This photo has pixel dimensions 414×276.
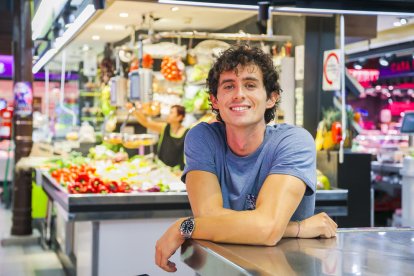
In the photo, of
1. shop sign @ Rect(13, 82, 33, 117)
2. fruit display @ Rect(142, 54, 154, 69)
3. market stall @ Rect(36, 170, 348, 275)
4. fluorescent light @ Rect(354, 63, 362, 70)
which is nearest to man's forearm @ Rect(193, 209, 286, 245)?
market stall @ Rect(36, 170, 348, 275)

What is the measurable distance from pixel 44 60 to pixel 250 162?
8016mm

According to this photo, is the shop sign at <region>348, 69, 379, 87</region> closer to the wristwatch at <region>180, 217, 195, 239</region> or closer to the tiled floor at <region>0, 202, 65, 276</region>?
the tiled floor at <region>0, 202, 65, 276</region>

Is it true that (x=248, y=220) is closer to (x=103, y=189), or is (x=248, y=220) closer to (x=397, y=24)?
(x=103, y=189)

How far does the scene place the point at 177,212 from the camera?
5430 millimetres

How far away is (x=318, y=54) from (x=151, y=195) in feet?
8.57

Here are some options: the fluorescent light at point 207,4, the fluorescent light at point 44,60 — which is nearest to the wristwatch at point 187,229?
the fluorescent light at point 207,4

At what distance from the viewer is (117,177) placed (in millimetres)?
6164

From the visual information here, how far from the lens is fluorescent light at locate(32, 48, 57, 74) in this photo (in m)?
8.74

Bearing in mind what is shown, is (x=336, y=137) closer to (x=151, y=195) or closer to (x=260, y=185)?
(x=151, y=195)

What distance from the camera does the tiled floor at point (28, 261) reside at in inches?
278

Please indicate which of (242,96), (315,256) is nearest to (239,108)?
(242,96)

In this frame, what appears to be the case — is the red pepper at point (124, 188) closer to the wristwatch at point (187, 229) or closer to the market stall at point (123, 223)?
the market stall at point (123, 223)

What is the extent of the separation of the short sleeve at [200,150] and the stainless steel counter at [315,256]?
358mm

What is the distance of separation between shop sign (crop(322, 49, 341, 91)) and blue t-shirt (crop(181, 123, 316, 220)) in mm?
3985
